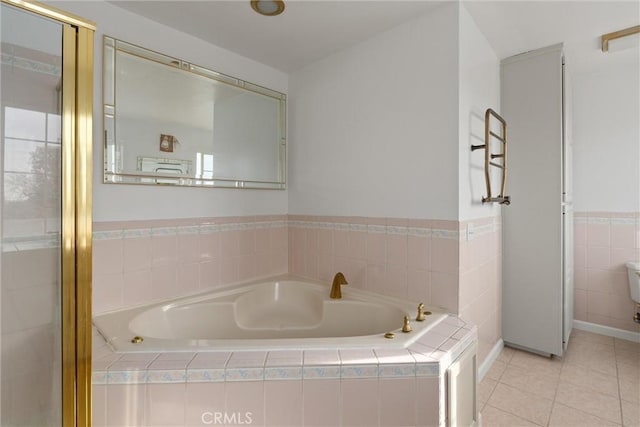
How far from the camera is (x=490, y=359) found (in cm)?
218

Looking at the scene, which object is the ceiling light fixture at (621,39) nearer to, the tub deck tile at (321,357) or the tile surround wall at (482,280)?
the tile surround wall at (482,280)

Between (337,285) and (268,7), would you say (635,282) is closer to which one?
(337,285)

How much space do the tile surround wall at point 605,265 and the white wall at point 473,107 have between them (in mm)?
1266

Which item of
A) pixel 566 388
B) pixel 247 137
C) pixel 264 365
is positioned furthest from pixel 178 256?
pixel 566 388

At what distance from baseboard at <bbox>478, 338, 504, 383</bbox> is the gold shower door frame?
6.78 feet

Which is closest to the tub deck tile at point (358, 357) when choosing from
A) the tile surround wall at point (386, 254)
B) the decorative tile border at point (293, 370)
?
the decorative tile border at point (293, 370)

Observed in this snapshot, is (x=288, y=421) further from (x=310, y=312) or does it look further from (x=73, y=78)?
(x=73, y=78)

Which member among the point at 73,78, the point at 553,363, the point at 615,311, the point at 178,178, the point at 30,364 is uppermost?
the point at 73,78

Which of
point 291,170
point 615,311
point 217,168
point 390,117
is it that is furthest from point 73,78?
point 615,311

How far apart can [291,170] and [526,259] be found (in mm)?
1861

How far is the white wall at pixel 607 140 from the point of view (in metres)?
2.57

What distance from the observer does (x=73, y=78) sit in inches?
36.0

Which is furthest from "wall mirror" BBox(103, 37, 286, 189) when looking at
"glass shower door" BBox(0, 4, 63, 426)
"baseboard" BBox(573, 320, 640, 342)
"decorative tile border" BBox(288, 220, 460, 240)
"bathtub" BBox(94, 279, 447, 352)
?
"baseboard" BBox(573, 320, 640, 342)

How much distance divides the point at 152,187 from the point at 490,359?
7.94ft
